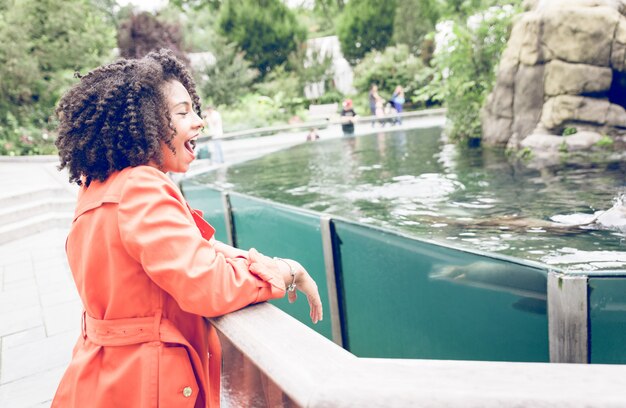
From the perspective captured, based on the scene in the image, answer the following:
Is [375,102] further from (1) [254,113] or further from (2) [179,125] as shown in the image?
(2) [179,125]

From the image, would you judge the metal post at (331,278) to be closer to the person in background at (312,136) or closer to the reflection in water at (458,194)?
the reflection in water at (458,194)

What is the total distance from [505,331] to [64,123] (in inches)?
77.5

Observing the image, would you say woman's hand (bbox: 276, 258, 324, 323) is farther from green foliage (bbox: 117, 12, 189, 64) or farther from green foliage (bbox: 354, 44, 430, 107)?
green foliage (bbox: 354, 44, 430, 107)

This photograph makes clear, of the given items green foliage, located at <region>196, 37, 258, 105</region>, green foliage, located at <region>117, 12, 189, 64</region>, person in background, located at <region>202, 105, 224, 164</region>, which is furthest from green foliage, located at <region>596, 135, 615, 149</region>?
green foliage, located at <region>196, 37, 258, 105</region>

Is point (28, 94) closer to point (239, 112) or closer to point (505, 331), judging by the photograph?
point (239, 112)

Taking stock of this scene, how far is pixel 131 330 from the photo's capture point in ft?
4.75

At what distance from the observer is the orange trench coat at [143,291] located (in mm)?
1372

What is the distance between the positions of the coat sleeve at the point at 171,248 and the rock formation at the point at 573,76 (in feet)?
28.7

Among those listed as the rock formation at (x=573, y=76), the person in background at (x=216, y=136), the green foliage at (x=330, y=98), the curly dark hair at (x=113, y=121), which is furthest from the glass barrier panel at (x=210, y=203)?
the green foliage at (x=330, y=98)

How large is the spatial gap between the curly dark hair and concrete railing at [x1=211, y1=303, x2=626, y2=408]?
2.11 feet

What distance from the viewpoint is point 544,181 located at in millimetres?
7250

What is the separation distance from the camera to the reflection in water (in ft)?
14.4

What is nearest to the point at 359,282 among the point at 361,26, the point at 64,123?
the point at 64,123

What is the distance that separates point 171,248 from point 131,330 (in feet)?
0.91
